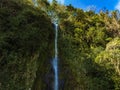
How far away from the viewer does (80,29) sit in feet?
50.6

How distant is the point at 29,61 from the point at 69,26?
6.84m

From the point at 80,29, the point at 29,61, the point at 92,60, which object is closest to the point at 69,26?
the point at 80,29

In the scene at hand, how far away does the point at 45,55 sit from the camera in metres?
11.1

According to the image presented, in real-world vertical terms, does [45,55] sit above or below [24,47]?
below

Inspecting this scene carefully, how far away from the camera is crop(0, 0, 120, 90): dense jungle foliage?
8.93m

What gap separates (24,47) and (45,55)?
1447 millimetres

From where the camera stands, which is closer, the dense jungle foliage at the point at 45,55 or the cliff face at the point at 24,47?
the cliff face at the point at 24,47

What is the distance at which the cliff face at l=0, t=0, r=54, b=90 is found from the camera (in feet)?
28.4

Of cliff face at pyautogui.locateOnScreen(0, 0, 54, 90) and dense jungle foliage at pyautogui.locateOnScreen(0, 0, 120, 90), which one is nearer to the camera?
cliff face at pyautogui.locateOnScreen(0, 0, 54, 90)

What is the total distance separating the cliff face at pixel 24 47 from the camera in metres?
8.66

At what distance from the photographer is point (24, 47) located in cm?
991

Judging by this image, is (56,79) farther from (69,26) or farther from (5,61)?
(69,26)

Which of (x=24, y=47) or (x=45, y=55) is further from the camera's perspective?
(x=45, y=55)

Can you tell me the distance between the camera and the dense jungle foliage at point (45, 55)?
8931 millimetres
